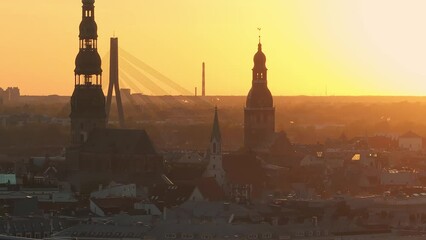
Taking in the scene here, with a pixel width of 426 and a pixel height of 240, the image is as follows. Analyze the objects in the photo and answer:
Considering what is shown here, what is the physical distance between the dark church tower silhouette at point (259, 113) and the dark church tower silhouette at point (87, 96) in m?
11.6

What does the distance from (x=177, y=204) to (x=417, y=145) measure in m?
69.5

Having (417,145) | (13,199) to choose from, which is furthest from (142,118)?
(13,199)

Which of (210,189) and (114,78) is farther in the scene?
(114,78)

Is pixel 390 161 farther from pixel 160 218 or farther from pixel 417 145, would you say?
pixel 160 218

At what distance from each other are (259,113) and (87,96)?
42.8 feet

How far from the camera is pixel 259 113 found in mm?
111000

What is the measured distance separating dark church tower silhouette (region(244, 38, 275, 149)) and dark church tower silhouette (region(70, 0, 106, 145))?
11.6 metres

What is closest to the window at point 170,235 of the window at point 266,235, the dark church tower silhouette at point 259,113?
the window at point 266,235

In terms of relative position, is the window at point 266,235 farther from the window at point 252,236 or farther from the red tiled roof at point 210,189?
the red tiled roof at point 210,189

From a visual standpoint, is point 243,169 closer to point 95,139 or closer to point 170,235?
point 95,139

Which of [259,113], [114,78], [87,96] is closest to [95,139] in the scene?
[87,96]

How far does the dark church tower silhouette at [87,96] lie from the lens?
334 ft

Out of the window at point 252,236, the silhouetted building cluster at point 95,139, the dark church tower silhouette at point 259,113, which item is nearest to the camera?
the window at point 252,236

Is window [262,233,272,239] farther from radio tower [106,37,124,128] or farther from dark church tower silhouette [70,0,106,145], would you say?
radio tower [106,37,124,128]
